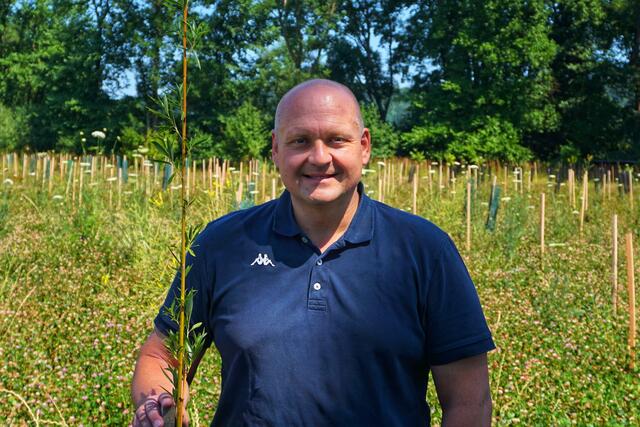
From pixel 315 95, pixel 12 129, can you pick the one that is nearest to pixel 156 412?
pixel 315 95

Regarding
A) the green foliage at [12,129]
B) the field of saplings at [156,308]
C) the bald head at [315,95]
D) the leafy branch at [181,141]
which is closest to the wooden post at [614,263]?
the field of saplings at [156,308]

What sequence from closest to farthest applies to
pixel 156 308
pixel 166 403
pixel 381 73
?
pixel 166 403
pixel 156 308
pixel 381 73

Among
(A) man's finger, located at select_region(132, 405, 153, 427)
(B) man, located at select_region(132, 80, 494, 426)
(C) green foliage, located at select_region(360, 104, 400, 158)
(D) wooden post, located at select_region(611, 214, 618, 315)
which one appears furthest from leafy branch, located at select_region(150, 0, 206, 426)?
(C) green foliage, located at select_region(360, 104, 400, 158)

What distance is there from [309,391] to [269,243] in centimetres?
39

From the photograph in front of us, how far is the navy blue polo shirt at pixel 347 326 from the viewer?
162 centimetres

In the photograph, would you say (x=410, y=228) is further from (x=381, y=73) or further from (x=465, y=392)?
(x=381, y=73)

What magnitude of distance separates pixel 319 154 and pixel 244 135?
29.4 meters

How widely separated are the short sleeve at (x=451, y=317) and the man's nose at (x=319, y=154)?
0.35 meters

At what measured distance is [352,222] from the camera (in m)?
1.75

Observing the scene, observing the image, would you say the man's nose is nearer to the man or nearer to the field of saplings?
the man

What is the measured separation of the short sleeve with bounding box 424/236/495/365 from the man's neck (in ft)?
0.85

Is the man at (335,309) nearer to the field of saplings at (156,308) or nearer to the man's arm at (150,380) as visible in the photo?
the man's arm at (150,380)

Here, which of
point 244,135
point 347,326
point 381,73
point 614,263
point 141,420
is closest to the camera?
point 141,420

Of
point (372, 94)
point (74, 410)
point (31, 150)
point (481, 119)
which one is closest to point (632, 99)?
Answer: point (481, 119)
